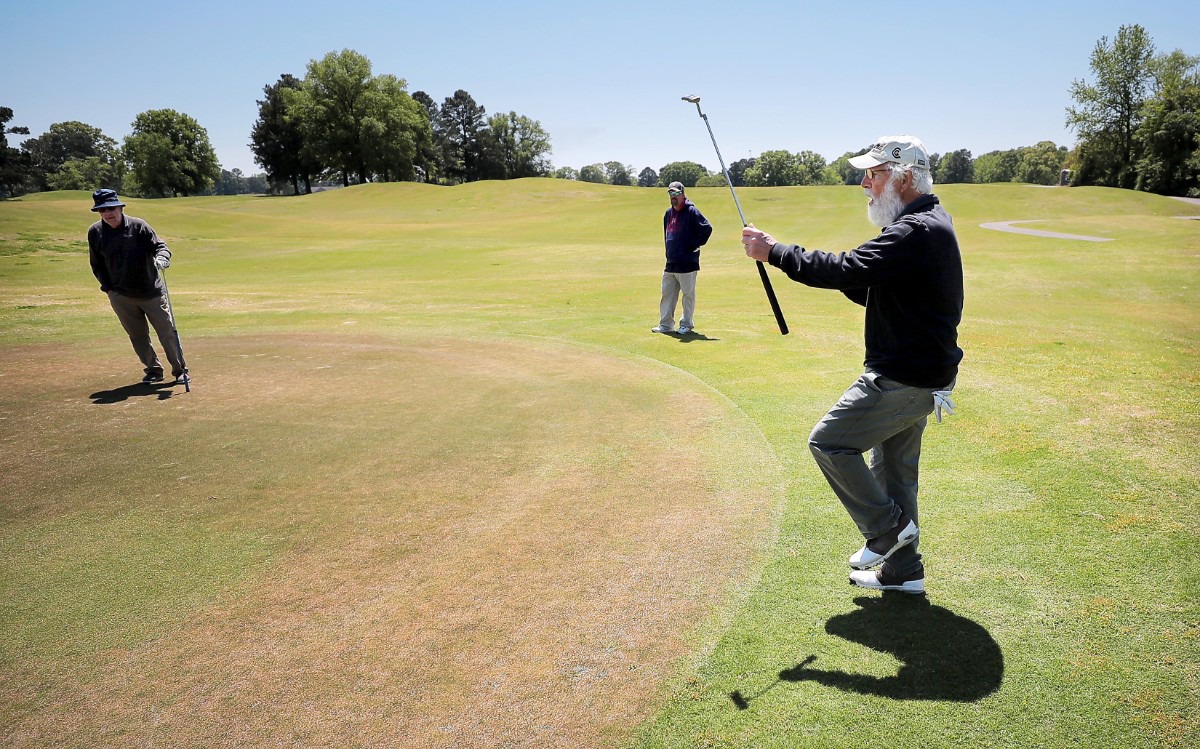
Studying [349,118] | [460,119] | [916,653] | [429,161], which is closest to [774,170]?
[460,119]

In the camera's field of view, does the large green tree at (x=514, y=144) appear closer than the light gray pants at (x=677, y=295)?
No

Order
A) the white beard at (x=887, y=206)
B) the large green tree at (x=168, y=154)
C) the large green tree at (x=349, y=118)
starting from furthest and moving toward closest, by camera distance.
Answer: the large green tree at (x=168, y=154) < the large green tree at (x=349, y=118) < the white beard at (x=887, y=206)

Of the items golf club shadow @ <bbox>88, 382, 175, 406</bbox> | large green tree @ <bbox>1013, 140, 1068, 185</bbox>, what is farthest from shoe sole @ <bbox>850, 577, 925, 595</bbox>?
large green tree @ <bbox>1013, 140, 1068, 185</bbox>

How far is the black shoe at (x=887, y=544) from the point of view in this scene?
15.1 feet

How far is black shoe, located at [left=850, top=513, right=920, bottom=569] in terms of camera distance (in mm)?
4602

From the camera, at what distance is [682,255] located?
13820 millimetres

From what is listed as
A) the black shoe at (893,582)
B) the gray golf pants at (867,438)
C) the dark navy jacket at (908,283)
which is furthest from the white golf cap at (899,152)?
the black shoe at (893,582)

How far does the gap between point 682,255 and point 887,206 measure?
9177 millimetres

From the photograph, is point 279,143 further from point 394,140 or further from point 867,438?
point 867,438

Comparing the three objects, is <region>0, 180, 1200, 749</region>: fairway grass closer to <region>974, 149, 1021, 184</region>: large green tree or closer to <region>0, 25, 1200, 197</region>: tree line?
<region>0, 25, 1200, 197</region>: tree line

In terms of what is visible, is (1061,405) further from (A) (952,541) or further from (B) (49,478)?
(B) (49,478)

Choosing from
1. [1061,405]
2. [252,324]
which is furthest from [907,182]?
[252,324]

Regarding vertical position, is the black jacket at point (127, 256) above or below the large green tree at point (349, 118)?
below

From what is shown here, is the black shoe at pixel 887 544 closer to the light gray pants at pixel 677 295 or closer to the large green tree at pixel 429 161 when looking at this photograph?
the light gray pants at pixel 677 295
